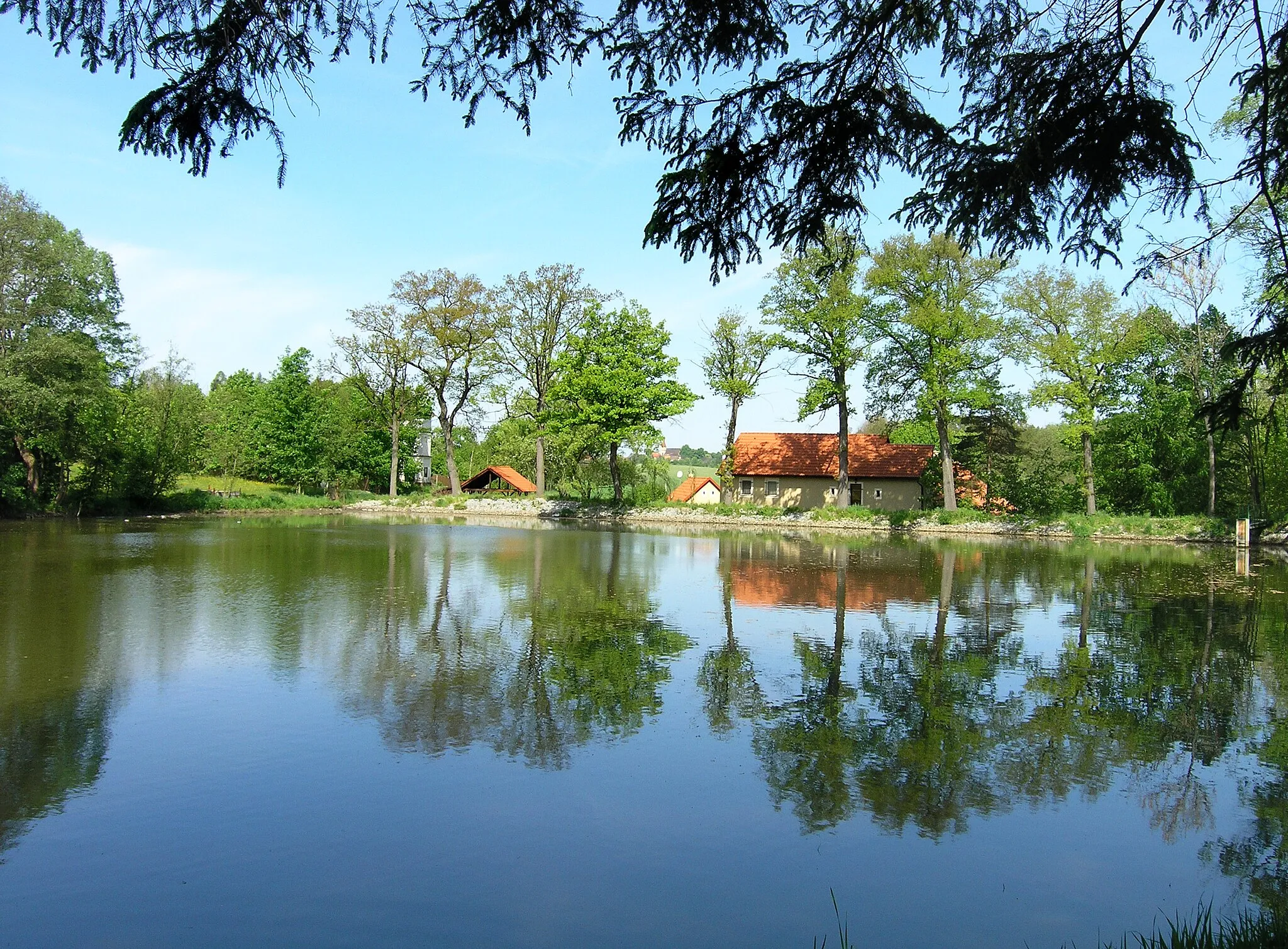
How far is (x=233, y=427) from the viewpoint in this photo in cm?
5725

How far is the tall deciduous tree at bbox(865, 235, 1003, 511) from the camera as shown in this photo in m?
37.0

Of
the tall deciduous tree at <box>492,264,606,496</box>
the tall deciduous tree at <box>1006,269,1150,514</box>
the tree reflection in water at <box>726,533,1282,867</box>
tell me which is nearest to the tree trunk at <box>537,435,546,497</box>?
the tall deciduous tree at <box>492,264,606,496</box>

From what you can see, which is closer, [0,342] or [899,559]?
[899,559]

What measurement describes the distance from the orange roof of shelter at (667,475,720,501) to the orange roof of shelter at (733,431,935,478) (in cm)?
1520

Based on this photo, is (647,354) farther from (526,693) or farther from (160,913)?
(160,913)

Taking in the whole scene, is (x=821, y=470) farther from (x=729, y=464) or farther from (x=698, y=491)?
(x=698, y=491)

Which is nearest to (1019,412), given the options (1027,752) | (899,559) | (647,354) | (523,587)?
(647,354)

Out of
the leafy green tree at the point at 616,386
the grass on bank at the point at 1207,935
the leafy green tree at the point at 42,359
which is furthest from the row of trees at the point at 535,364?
the grass on bank at the point at 1207,935

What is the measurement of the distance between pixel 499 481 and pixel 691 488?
14.6 meters

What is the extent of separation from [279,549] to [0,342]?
1642 centimetres

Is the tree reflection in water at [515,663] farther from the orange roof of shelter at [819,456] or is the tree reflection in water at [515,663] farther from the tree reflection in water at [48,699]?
the orange roof of shelter at [819,456]

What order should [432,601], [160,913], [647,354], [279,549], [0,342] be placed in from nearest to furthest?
[160,913], [432,601], [279,549], [0,342], [647,354]

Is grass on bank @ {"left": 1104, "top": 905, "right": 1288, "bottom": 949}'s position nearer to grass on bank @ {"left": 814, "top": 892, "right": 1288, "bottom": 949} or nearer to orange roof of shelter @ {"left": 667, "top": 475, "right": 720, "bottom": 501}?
grass on bank @ {"left": 814, "top": 892, "right": 1288, "bottom": 949}

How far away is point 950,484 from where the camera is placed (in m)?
39.4
